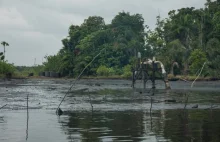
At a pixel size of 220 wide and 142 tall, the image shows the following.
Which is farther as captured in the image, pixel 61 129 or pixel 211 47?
pixel 211 47

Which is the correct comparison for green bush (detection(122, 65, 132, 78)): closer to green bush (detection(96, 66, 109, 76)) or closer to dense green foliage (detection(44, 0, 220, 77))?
dense green foliage (detection(44, 0, 220, 77))

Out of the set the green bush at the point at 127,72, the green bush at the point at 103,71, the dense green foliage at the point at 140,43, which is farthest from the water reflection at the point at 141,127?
the green bush at the point at 103,71

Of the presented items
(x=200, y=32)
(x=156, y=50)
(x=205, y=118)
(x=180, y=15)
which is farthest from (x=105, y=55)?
(x=205, y=118)

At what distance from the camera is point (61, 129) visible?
18.8 m

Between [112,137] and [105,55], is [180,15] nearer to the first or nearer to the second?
[105,55]

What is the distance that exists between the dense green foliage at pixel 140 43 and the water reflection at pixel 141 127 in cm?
5976

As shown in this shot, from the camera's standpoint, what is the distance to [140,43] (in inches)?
4341

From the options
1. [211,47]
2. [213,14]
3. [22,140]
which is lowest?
[22,140]

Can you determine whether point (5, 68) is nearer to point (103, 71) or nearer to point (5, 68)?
point (5, 68)

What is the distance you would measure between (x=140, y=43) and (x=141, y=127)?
91.6m

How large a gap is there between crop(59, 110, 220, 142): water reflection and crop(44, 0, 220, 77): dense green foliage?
59764 millimetres

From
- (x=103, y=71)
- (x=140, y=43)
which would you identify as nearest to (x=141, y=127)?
(x=103, y=71)

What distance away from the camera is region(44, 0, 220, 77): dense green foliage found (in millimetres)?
88062

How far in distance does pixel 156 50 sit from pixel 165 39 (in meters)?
3.43
